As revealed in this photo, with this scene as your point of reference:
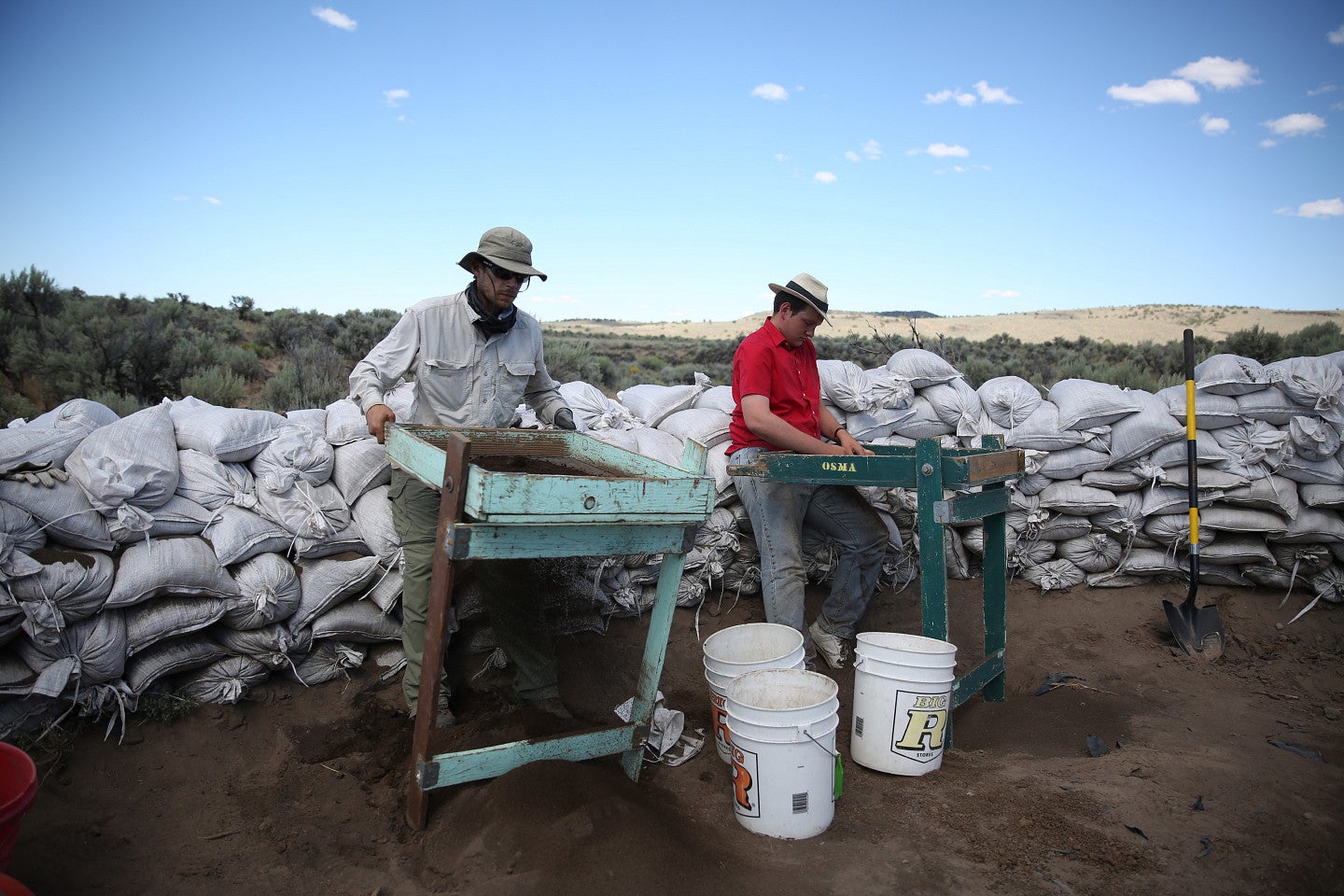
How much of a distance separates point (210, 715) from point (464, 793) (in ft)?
4.38

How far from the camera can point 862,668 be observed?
10.1 ft

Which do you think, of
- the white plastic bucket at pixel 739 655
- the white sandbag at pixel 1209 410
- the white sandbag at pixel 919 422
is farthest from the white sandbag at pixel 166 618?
the white sandbag at pixel 1209 410

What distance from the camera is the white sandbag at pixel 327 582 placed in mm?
3533

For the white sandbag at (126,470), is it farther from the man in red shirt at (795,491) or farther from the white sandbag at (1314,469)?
the white sandbag at (1314,469)

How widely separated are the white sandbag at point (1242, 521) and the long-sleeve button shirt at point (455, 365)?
152 inches

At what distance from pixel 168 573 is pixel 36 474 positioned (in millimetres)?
609

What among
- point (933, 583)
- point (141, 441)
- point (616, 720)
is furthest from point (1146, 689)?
point (141, 441)

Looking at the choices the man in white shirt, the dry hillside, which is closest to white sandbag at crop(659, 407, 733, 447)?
the man in white shirt

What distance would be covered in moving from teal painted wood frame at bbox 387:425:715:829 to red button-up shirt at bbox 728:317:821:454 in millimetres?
1020

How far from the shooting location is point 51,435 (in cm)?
325

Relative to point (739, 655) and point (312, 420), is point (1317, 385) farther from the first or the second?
point (312, 420)

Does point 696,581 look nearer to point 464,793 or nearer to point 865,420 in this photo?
point 865,420

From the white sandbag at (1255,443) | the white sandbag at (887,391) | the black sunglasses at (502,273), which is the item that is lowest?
the white sandbag at (1255,443)

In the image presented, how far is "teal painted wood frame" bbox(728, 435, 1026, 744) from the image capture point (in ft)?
10.7
